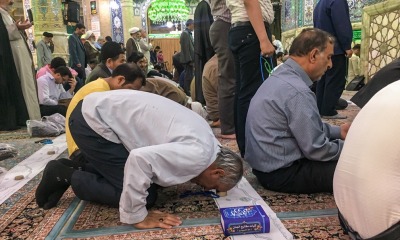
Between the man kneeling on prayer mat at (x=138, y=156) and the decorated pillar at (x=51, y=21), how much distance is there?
17.3 ft

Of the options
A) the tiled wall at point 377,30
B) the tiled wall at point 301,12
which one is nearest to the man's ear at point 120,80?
the tiled wall at point 377,30

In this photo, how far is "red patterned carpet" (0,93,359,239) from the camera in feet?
4.48

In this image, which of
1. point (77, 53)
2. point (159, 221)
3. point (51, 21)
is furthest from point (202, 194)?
point (51, 21)

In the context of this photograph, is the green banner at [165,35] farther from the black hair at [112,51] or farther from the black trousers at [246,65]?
the black trousers at [246,65]

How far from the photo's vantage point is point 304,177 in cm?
165

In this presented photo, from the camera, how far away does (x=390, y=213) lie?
95 cm

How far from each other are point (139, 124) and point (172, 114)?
14 centimetres

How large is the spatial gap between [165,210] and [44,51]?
4.89 metres

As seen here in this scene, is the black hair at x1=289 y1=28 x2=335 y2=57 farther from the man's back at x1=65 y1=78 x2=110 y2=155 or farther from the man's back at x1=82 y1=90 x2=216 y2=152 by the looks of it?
the man's back at x1=65 y1=78 x2=110 y2=155

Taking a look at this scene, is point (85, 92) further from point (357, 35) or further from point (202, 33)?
point (357, 35)

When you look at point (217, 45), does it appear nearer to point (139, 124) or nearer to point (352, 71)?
point (139, 124)

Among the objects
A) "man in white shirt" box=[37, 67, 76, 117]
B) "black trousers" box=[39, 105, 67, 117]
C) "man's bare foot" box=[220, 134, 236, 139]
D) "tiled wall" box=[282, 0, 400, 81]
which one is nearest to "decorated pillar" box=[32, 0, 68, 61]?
"man in white shirt" box=[37, 67, 76, 117]

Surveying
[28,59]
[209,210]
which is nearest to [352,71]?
[28,59]

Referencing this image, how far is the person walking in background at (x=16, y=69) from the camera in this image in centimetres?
373
